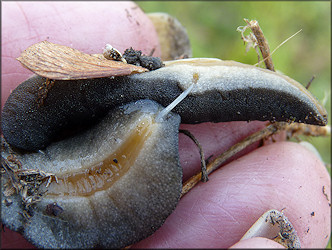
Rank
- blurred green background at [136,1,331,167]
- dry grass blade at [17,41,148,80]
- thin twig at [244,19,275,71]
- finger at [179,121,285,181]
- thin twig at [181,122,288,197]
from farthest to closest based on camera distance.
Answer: blurred green background at [136,1,331,167], finger at [179,121,285,181], thin twig at [181,122,288,197], thin twig at [244,19,275,71], dry grass blade at [17,41,148,80]

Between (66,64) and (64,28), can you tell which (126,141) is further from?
(64,28)

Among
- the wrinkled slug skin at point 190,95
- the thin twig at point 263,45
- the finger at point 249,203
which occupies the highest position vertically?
the thin twig at point 263,45

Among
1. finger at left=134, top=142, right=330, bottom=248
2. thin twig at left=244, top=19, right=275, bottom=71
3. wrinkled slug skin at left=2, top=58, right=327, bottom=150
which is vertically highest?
thin twig at left=244, top=19, right=275, bottom=71

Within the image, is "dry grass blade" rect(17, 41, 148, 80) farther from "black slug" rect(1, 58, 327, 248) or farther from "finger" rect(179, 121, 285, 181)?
"finger" rect(179, 121, 285, 181)

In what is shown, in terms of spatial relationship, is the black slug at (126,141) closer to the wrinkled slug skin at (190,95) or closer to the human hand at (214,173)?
the wrinkled slug skin at (190,95)

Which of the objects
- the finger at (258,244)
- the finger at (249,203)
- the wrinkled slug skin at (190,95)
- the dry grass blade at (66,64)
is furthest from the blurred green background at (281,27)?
the finger at (258,244)

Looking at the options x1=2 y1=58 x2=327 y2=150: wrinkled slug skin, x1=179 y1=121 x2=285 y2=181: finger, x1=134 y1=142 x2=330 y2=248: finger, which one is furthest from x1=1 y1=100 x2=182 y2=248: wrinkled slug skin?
x1=179 y1=121 x2=285 y2=181: finger

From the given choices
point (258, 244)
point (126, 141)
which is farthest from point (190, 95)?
point (258, 244)
